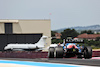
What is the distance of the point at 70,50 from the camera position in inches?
672

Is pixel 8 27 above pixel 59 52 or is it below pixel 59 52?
above

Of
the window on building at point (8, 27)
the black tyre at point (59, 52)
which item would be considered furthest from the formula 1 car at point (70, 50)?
the window on building at point (8, 27)

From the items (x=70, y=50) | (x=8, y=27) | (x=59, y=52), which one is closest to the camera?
(x=59, y=52)

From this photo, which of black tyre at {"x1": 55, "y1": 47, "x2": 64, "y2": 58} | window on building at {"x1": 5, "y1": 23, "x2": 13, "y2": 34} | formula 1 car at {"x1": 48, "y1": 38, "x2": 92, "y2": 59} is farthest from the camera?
window on building at {"x1": 5, "y1": 23, "x2": 13, "y2": 34}

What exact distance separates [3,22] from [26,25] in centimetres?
683

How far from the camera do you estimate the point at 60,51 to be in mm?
16031

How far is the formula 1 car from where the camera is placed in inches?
634

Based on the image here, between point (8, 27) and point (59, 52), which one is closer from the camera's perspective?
point (59, 52)

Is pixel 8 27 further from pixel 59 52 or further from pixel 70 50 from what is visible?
pixel 59 52

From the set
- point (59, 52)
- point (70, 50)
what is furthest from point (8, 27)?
point (59, 52)

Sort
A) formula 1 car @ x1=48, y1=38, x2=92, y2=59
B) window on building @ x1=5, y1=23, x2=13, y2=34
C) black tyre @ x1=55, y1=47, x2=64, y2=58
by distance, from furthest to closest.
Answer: window on building @ x1=5, y1=23, x2=13, y2=34 < formula 1 car @ x1=48, y1=38, x2=92, y2=59 < black tyre @ x1=55, y1=47, x2=64, y2=58

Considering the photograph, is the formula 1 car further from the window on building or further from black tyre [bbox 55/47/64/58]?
the window on building

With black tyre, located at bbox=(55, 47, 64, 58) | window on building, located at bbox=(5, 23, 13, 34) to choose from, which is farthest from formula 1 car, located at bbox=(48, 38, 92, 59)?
window on building, located at bbox=(5, 23, 13, 34)

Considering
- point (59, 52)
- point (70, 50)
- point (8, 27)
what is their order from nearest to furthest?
1. point (59, 52)
2. point (70, 50)
3. point (8, 27)
